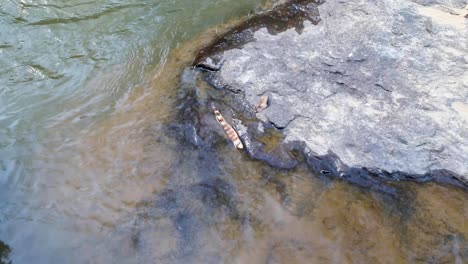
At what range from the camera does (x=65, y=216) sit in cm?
296

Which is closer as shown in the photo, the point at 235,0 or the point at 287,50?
the point at 287,50

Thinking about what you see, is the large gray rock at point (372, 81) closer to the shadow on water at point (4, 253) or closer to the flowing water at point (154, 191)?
the flowing water at point (154, 191)

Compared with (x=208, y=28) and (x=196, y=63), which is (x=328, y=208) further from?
(x=208, y=28)

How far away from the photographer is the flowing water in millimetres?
2787

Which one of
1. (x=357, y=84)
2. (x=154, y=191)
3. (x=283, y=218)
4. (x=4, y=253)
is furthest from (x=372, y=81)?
(x=4, y=253)

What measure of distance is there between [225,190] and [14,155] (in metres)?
1.62

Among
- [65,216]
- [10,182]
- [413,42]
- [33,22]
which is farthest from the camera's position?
[33,22]

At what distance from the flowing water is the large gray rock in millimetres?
266

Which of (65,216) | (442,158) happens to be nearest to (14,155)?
(65,216)

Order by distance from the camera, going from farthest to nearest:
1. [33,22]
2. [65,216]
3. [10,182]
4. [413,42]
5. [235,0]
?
[235,0] < [33,22] < [413,42] < [10,182] < [65,216]

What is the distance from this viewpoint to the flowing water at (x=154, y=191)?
2.79m

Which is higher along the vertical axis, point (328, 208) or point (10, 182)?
point (10, 182)

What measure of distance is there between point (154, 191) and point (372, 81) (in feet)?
6.35

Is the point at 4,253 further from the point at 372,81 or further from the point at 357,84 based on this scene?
the point at 372,81
